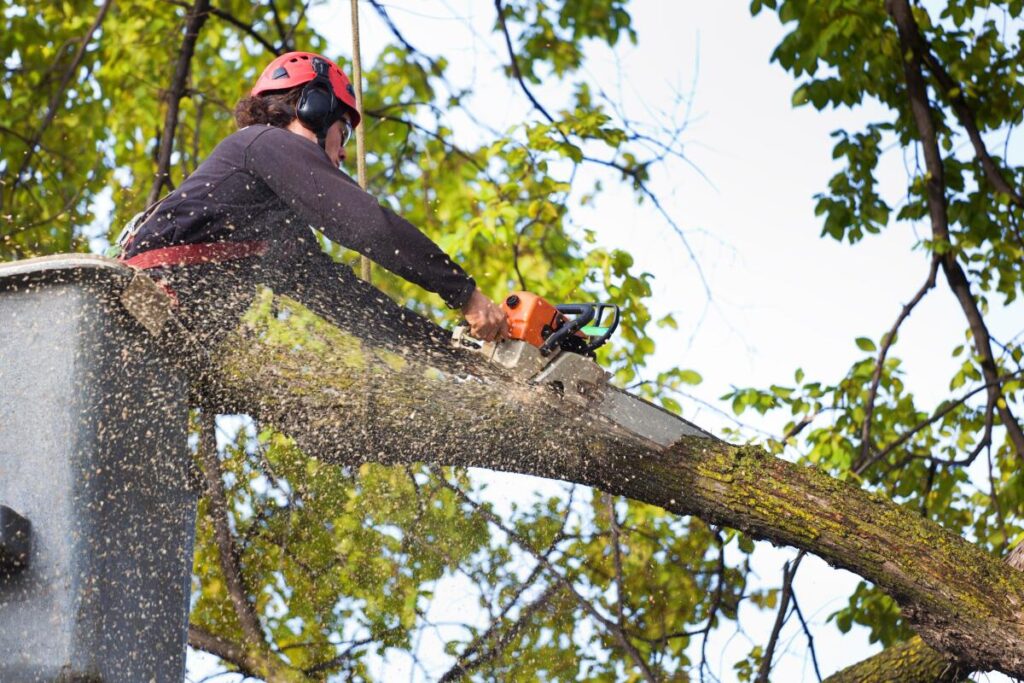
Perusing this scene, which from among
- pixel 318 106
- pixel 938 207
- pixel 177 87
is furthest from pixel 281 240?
pixel 938 207

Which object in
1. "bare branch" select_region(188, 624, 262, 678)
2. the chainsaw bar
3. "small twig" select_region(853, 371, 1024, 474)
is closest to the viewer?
the chainsaw bar

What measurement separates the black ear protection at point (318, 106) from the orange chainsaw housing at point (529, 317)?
0.88 meters

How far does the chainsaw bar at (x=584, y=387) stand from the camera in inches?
139

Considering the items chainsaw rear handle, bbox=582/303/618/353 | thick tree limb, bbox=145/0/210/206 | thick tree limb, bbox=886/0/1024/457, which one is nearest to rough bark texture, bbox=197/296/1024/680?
chainsaw rear handle, bbox=582/303/618/353

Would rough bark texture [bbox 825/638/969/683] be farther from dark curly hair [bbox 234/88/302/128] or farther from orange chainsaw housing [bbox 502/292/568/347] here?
dark curly hair [bbox 234/88/302/128]

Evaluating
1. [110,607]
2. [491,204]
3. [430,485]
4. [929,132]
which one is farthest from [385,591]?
[929,132]

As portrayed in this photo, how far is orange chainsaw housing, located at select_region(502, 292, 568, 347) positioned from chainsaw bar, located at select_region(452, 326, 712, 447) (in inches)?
1.6

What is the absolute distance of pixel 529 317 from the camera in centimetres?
360

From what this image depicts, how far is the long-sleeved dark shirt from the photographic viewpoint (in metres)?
3.50

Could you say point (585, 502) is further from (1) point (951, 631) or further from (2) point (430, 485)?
(1) point (951, 631)

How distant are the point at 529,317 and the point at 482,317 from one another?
5.9 inches

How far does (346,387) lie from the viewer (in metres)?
3.39

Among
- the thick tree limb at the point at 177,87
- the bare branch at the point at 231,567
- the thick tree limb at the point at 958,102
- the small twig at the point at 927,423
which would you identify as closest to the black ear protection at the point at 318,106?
the bare branch at the point at 231,567

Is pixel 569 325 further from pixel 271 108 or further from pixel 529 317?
pixel 271 108
